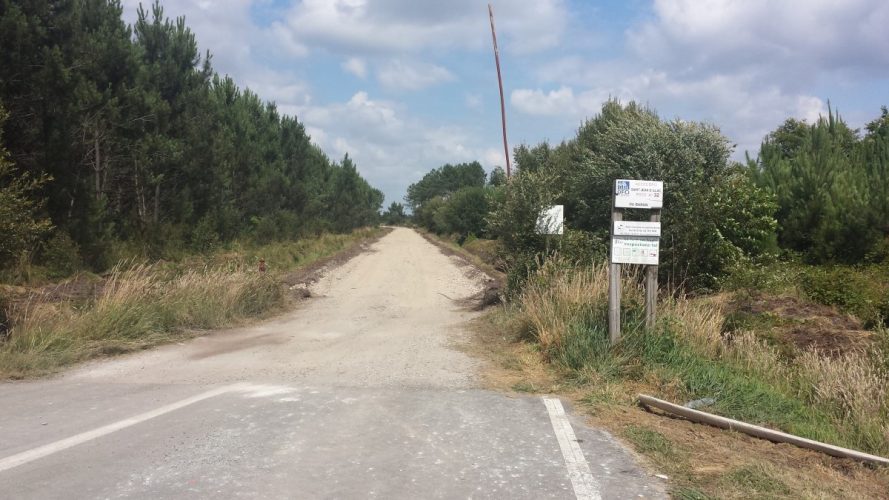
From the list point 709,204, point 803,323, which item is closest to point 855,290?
point 803,323

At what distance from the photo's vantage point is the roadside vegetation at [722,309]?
5.86m

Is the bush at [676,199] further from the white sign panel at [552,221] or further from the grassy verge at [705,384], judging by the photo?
the grassy verge at [705,384]

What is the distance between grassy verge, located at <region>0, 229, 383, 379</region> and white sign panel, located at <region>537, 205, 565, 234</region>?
239 inches

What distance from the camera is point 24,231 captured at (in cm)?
984

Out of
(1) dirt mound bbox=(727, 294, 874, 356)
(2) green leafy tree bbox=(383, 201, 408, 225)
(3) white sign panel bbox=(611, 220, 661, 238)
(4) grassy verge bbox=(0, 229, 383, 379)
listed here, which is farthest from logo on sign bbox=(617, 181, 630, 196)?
(2) green leafy tree bbox=(383, 201, 408, 225)

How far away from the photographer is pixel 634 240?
8.62 m

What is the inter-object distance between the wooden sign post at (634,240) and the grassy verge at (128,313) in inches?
274

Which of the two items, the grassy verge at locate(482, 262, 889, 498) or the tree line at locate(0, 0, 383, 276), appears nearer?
the grassy verge at locate(482, 262, 889, 498)

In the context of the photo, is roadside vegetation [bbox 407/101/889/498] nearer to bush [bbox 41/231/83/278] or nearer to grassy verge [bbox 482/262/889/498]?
grassy verge [bbox 482/262/889/498]

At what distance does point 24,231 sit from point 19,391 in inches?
131

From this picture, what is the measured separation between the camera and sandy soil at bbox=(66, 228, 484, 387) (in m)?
8.38

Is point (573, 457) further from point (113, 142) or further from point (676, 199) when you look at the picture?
point (113, 142)

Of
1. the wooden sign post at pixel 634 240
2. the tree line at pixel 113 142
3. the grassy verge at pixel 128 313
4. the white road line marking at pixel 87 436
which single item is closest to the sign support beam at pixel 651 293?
the wooden sign post at pixel 634 240

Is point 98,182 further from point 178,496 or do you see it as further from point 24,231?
point 178,496
